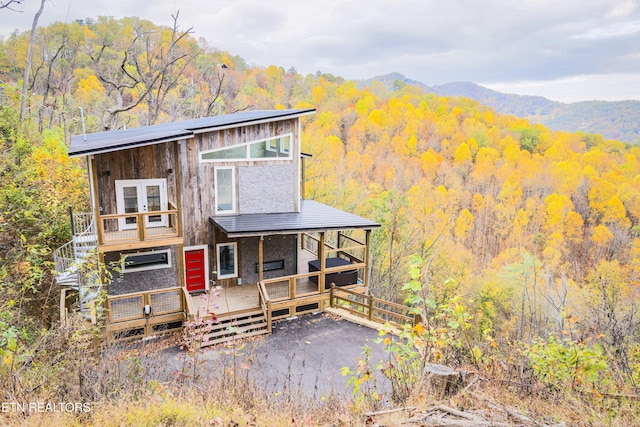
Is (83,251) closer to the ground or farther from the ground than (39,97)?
closer to the ground

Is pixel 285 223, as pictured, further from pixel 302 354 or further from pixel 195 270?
pixel 302 354

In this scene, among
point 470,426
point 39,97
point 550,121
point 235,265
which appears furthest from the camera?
point 550,121

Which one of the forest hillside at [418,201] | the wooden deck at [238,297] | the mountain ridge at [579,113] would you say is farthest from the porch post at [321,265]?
the mountain ridge at [579,113]

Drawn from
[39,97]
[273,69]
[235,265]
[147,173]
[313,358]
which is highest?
[273,69]

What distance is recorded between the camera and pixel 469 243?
165 ft

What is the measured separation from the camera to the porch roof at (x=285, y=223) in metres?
11.6

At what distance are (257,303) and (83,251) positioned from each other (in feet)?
16.8

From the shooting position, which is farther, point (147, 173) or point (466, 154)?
point (466, 154)

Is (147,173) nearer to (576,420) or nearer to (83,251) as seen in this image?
(83,251)

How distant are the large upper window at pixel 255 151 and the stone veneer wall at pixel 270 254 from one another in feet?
9.12

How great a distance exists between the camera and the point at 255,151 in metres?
13.1

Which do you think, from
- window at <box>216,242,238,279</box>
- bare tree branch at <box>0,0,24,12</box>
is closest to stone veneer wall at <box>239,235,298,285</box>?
window at <box>216,242,238,279</box>

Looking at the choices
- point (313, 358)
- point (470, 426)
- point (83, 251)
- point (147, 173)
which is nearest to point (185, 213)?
point (147, 173)

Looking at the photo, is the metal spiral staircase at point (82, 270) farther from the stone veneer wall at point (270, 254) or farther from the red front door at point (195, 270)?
the stone veneer wall at point (270, 254)
